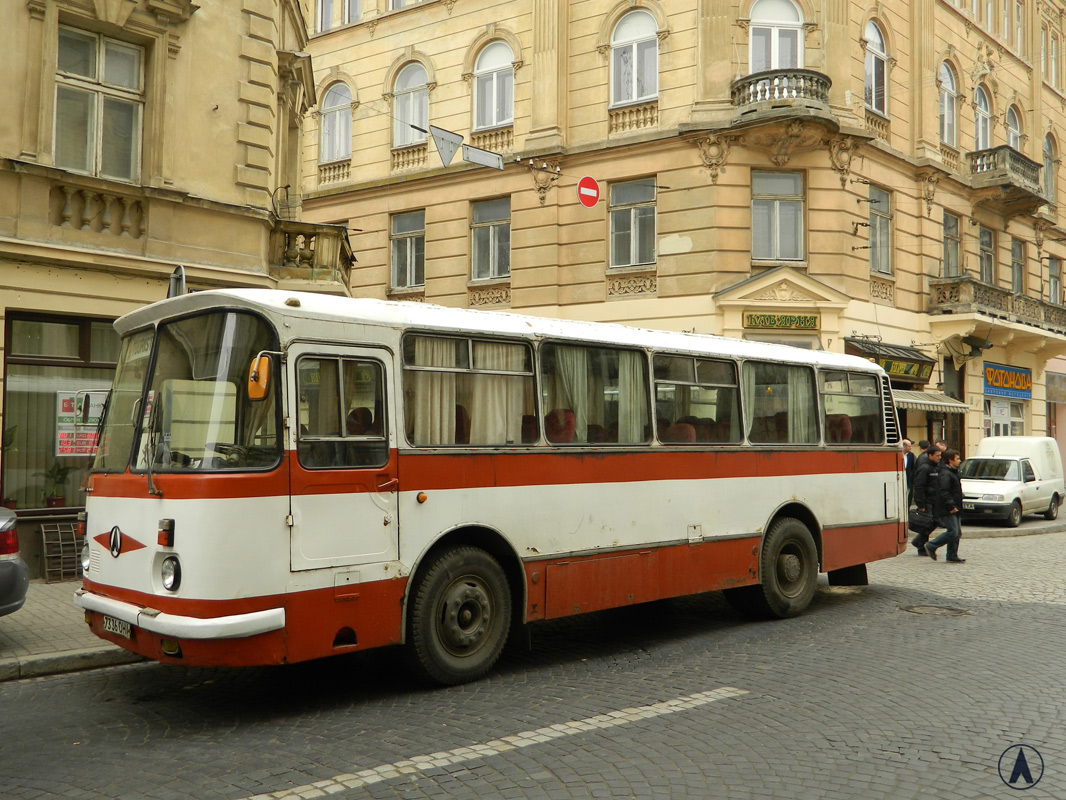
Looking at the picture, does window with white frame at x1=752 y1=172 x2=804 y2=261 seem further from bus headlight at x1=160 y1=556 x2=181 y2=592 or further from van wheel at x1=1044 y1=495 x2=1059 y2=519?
bus headlight at x1=160 y1=556 x2=181 y2=592

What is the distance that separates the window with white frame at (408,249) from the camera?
28.0 m

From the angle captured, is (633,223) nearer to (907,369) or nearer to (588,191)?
(588,191)

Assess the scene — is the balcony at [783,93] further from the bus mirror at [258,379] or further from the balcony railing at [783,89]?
the bus mirror at [258,379]

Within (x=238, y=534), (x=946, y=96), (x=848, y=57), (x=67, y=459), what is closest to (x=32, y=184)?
(x=67, y=459)

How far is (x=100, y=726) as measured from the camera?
20.5 ft

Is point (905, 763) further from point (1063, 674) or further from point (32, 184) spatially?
point (32, 184)

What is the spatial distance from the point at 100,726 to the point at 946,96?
28622 millimetres

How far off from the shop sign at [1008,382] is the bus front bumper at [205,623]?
27.7 metres

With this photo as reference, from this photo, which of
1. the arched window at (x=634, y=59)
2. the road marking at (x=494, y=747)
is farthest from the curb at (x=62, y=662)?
the arched window at (x=634, y=59)

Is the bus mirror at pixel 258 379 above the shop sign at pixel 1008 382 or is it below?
below

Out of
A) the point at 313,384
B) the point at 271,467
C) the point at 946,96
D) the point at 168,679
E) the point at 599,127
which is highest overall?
the point at 946,96

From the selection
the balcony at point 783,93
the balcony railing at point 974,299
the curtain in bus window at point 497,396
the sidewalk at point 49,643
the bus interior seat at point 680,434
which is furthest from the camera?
the balcony railing at point 974,299

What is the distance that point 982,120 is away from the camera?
3034 centimetres

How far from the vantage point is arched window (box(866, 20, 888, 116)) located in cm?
2444
